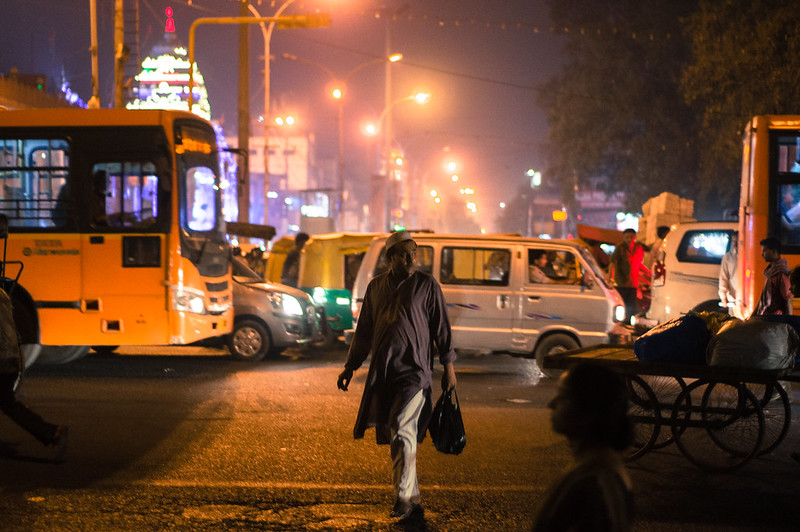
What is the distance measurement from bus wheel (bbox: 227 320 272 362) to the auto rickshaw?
5.97 ft

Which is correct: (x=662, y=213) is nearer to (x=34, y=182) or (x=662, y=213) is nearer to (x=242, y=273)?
(x=242, y=273)

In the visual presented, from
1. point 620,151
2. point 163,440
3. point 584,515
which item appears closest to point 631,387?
point 163,440

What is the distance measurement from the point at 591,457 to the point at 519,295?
8810 millimetres

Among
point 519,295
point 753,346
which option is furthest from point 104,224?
point 753,346

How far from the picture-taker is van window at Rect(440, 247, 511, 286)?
36.9 feet

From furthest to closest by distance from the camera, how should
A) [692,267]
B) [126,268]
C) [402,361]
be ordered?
[692,267]
[126,268]
[402,361]

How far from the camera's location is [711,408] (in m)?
6.72

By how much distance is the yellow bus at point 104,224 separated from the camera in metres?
10.6

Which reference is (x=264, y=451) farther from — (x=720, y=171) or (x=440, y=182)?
(x=440, y=182)

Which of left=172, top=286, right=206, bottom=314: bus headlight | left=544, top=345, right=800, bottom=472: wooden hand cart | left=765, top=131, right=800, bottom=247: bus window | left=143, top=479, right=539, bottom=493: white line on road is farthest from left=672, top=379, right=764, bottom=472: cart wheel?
left=172, top=286, right=206, bottom=314: bus headlight

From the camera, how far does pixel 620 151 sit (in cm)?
3659

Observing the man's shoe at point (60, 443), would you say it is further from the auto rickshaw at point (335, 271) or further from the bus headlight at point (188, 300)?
the auto rickshaw at point (335, 271)

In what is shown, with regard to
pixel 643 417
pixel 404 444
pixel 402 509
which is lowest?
pixel 402 509

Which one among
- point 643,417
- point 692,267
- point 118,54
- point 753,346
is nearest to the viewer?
point 753,346
